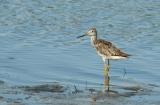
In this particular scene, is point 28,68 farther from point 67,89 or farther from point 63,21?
point 63,21

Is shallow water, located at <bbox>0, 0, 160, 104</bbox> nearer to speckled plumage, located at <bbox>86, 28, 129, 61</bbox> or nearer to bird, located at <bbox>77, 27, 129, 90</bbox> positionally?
bird, located at <bbox>77, 27, 129, 90</bbox>

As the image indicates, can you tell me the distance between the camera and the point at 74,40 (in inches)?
714

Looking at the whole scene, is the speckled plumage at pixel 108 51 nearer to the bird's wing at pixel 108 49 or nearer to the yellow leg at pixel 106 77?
the bird's wing at pixel 108 49

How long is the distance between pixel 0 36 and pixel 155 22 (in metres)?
5.29

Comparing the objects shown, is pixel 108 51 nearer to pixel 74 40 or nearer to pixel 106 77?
pixel 106 77

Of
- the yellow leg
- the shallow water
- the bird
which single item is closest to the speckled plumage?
the bird

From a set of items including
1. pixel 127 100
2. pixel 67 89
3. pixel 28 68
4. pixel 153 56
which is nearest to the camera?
pixel 127 100

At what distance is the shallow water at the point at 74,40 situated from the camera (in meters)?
14.4

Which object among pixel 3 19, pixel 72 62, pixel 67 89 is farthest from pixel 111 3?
pixel 67 89

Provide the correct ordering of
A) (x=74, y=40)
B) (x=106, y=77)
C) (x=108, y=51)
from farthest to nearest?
1. (x=74, y=40)
2. (x=108, y=51)
3. (x=106, y=77)

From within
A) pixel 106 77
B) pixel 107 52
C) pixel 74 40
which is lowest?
pixel 106 77

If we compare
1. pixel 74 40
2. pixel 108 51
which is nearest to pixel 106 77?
pixel 108 51

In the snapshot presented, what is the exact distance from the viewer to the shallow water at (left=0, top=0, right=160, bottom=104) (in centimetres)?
1441

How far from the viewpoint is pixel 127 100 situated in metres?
12.3
